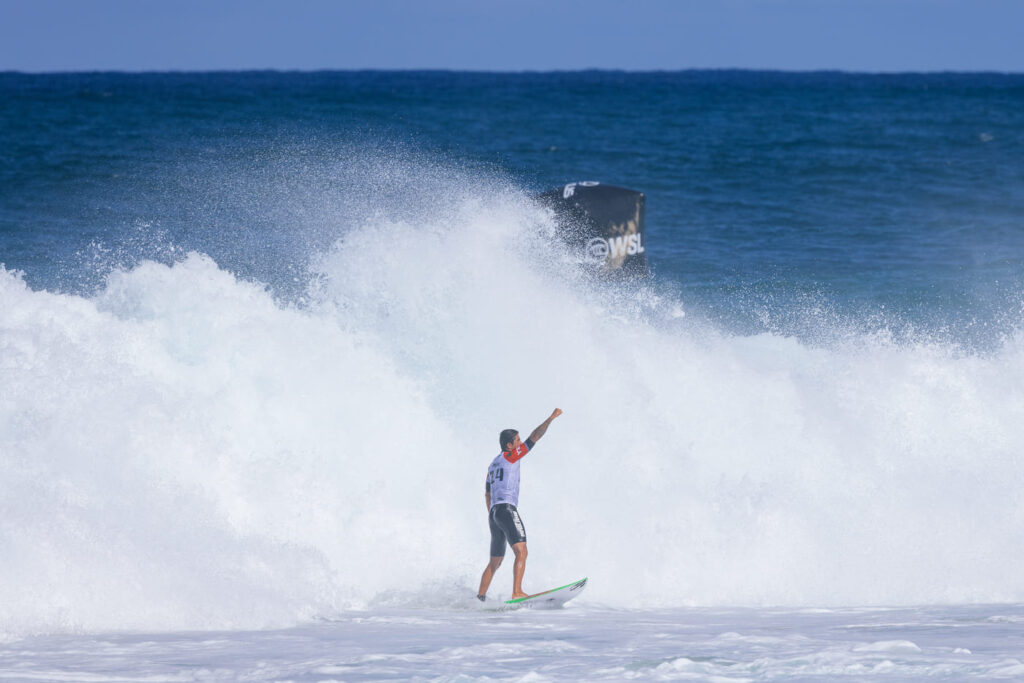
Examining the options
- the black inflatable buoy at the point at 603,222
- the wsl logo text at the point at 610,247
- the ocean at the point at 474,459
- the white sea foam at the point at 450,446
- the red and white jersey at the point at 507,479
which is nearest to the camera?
the ocean at the point at 474,459

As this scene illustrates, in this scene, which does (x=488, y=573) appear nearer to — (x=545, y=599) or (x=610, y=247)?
(x=545, y=599)

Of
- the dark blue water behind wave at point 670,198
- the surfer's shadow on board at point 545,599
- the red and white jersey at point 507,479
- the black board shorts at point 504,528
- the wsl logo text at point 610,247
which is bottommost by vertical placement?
the surfer's shadow on board at point 545,599

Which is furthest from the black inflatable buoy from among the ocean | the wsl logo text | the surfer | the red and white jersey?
the red and white jersey

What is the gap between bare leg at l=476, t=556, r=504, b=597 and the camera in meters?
9.04

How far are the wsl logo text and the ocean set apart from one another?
0.88ft

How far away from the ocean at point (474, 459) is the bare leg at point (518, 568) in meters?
0.28

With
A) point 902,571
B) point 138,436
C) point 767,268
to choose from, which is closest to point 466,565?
point 138,436

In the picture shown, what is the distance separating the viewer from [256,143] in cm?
3503

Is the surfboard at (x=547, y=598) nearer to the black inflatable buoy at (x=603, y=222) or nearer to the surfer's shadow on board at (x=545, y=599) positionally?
the surfer's shadow on board at (x=545, y=599)

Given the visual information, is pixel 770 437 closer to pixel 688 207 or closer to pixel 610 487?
pixel 610 487

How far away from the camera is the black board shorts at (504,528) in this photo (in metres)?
9.06

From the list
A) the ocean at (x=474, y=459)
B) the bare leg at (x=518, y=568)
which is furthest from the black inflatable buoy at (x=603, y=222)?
the bare leg at (x=518, y=568)

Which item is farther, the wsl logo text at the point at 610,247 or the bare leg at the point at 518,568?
the wsl logo text at the point at 610,247

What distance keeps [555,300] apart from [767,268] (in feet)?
25.5
